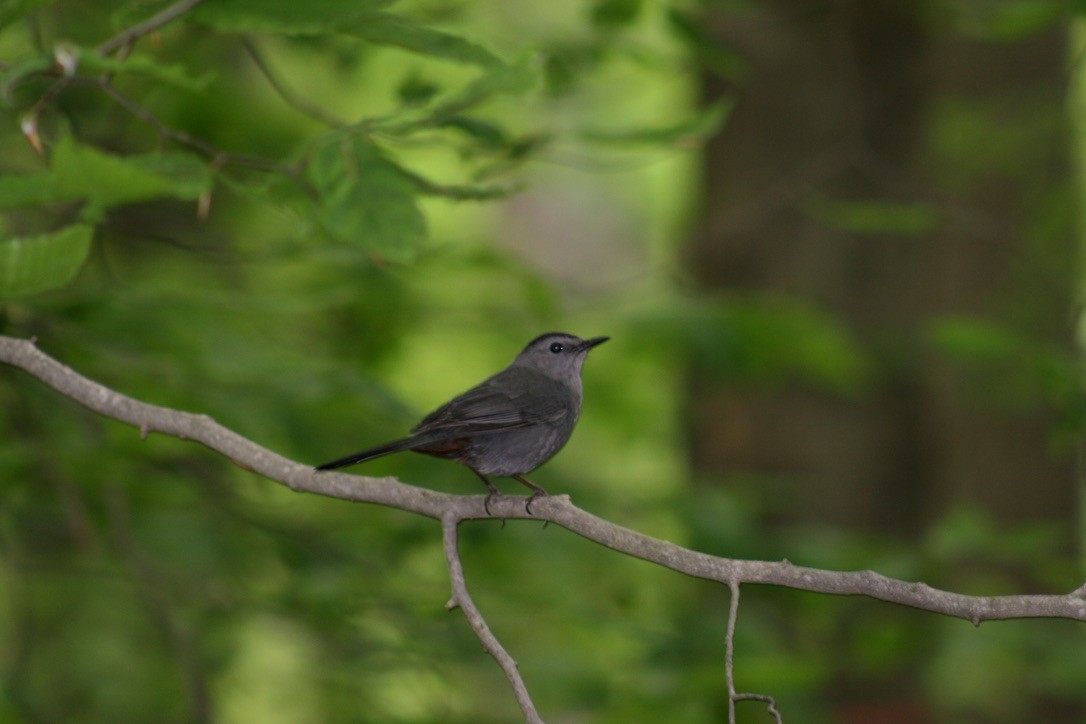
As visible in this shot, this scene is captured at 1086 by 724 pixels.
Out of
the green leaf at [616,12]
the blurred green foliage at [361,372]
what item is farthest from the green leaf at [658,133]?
the green leaf at [616,12]

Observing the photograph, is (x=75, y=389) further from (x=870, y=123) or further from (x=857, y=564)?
(x=870, y=123)

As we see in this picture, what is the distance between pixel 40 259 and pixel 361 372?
2892mm

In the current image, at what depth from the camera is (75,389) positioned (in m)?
2.65

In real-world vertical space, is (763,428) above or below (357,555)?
below

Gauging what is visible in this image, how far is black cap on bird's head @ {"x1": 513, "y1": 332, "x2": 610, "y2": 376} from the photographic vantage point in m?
4.71

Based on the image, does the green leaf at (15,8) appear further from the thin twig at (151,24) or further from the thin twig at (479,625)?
the thin twig at (479,625)

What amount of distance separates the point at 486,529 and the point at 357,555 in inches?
25.2

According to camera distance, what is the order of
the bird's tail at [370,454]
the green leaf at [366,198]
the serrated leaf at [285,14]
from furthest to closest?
the bird's tail at [370,454] < the green leaf at [366,198] < the serrated leaf at [285,14]

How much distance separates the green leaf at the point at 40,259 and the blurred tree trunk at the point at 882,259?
4.98 meters

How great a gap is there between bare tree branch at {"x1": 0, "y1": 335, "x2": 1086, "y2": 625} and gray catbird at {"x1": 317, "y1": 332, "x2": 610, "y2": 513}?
0.67 metres

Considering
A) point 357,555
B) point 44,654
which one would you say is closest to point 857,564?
point 357,555

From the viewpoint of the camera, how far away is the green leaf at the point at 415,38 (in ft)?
8.45

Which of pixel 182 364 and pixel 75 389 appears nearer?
pixel 75 389

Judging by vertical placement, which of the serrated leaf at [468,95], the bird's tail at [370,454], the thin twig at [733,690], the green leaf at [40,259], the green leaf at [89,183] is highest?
the serrated leaf at [468,95]
